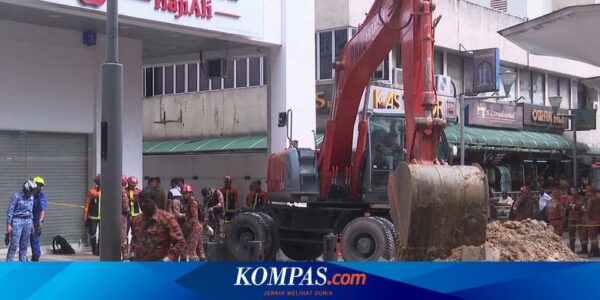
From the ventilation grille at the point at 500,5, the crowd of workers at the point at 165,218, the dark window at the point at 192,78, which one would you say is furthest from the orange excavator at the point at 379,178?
the ventilation grille at the point at 500,5

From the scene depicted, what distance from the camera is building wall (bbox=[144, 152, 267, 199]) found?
2867 centimetres

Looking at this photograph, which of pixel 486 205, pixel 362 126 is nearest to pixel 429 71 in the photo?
pixel 486 205

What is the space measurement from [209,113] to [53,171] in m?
13.6

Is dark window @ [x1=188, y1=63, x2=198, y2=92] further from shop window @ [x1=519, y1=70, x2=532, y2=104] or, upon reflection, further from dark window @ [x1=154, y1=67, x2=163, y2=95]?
shop window @ [x1=519, y1=70, x2=532, y2=104]

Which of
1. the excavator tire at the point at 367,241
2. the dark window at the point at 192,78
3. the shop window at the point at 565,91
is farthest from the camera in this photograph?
the shop window at the point at 565,91

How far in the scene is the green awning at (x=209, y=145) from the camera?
28667mm

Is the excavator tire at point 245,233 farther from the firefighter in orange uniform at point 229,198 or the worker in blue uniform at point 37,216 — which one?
the firefighter in orange uniform at point 229,198

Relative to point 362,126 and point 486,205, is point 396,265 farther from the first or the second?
point 362,126

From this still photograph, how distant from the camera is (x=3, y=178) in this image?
17.7 m

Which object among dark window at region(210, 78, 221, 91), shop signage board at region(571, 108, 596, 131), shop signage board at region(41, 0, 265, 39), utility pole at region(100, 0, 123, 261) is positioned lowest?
utility pole at region(100, 0, 123, 261)

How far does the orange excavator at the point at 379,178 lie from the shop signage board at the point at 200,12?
3797mm

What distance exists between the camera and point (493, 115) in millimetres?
33688

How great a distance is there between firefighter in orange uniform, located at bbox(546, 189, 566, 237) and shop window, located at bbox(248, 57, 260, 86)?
512 inches

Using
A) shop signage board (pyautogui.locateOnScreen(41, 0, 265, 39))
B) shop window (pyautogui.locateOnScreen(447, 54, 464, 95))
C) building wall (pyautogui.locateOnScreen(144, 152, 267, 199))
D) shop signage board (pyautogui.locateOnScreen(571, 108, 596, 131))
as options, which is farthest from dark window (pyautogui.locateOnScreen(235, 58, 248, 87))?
shop signage board (pyautogui.locateOnScreen(571, 108, 596, 131))
